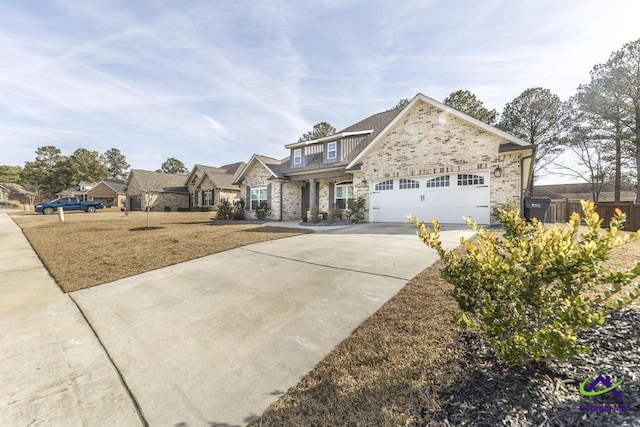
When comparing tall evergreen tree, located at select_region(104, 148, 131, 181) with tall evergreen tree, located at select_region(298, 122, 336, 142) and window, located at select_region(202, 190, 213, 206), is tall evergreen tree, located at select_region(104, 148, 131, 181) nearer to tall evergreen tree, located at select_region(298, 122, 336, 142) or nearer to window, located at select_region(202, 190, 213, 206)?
window, located at select_region(202, 190, 213, 206)

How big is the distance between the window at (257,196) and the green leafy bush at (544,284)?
56.2 feet

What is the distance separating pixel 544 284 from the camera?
74.7 inches

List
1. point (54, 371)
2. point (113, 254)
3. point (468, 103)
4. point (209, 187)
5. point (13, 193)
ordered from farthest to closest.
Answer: point (13, 193) → point (209, 187) → point (468, 103) → point (113, 254) → point (54, 371)

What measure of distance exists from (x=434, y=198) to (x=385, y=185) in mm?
2626

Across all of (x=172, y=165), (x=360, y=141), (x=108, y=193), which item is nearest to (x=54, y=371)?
(x=360, y=141)

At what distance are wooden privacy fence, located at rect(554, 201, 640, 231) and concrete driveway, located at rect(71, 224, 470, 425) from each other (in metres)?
15.5

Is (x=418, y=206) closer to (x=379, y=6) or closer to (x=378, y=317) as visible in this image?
(x=379, y=6)

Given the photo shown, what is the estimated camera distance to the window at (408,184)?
12.8 metres

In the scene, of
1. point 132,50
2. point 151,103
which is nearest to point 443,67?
point 132,50

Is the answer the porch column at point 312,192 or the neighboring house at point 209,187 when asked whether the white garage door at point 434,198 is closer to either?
the porch column at point 312,192

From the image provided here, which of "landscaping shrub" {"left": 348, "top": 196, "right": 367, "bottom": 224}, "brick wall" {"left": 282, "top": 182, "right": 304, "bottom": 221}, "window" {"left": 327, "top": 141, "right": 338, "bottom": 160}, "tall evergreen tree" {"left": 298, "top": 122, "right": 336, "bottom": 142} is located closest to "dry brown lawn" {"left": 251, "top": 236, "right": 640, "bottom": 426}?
"landscaping shrub" {"left": 348, "top": 196, "right": 367, "bottom": 224}

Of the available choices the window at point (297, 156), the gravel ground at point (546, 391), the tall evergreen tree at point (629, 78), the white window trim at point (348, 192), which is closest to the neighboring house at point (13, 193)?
the window at point (297, 156)

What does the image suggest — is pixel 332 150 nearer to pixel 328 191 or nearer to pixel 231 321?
pixel 328 191

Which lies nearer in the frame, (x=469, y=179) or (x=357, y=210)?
(x=469, y=179)
